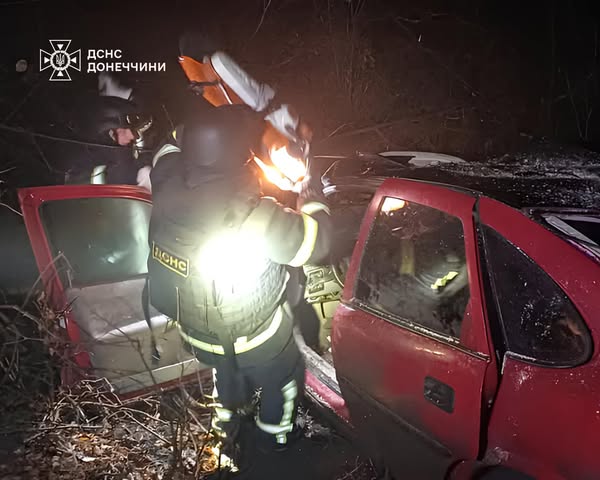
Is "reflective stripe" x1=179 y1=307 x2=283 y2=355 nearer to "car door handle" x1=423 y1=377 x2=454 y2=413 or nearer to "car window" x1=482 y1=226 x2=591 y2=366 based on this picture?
"car door handle" x1=423 y1=377 x2=454 y2=413

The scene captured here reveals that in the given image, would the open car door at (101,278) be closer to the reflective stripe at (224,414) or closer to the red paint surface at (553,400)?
the reflective stripe at (224,414)

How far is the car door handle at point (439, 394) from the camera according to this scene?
5.92 ft

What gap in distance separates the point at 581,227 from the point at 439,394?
28.3 inches

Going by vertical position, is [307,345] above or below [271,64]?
below

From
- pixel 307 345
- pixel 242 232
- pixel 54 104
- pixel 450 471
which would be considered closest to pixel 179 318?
pixel 242 232

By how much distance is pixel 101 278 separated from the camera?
305 cm

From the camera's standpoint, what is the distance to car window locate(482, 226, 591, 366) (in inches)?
60.6

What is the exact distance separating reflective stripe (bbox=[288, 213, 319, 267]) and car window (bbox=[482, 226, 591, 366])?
2.49 feet

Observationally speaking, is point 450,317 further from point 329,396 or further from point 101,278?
point 101,278

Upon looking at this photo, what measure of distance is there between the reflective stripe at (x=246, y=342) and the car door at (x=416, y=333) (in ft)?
1.16

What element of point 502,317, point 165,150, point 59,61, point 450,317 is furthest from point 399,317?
point 59,61

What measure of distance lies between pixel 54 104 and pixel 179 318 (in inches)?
250

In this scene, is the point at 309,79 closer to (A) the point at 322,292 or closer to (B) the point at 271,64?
(B) the point at 271,64

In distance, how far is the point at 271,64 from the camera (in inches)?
376
